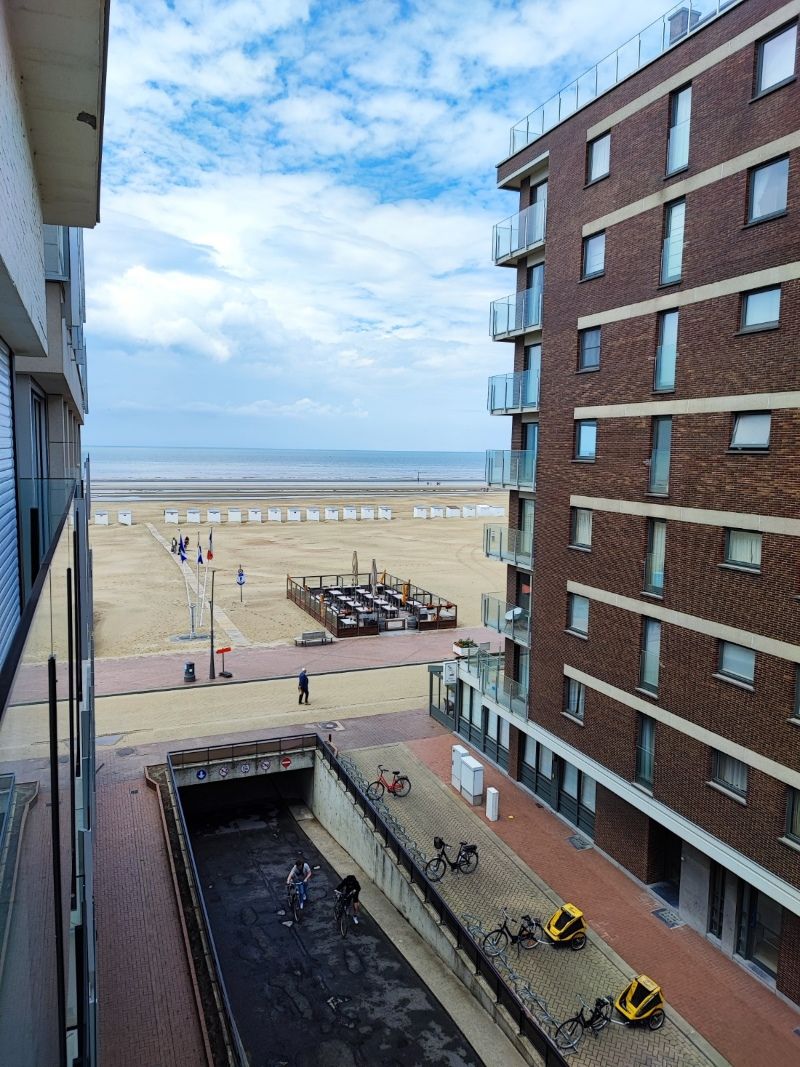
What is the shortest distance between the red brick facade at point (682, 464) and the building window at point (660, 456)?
0.74 ft

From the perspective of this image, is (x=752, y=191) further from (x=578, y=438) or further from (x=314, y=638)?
(x=314, y=638)

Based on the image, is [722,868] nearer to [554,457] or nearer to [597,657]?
[597,657]

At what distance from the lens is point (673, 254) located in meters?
16.9

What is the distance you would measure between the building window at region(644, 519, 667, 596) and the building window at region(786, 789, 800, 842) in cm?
498

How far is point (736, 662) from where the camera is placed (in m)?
15.5

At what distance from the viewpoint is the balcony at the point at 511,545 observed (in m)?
23.0

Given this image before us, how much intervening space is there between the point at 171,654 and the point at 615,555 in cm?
2551

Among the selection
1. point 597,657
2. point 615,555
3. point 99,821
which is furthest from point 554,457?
point 99,821

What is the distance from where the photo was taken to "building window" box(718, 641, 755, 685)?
49.7 ft

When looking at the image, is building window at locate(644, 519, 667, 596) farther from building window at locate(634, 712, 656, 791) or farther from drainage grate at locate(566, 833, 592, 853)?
drainage grate at locate(566, 833, 592, 853)

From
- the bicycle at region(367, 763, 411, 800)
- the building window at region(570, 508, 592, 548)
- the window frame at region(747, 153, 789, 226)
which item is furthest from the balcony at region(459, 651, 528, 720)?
the window frame at region(747, 153, 789, 226)

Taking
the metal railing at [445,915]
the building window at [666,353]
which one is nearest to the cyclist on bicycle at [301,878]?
the metal railing at [445,915]

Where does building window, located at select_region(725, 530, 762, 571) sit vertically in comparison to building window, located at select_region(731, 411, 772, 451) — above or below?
below

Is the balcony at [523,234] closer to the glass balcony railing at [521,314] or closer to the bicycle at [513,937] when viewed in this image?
the glass balcony railing at [521,314]
